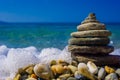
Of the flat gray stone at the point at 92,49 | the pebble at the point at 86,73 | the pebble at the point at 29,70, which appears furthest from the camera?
the flat gray stone at the point at 92,49

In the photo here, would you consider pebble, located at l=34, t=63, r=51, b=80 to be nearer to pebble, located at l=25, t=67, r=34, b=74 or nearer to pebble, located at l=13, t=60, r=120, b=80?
pebble, located at l=13, t=60, r=120, b=80

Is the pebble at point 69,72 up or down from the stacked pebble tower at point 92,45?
down

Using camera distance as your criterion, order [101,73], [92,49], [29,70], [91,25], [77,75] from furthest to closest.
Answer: [91,25]
[92,49]
[29,70]
[101,73]
[77,75]

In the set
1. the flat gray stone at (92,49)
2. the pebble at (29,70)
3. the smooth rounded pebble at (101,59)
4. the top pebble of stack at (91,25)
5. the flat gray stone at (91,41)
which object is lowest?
the pebble at (29,70)

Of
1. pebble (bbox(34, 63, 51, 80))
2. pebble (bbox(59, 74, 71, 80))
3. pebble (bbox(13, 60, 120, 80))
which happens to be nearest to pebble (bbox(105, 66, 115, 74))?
pebble (bbox(13, 60, 120, 80))

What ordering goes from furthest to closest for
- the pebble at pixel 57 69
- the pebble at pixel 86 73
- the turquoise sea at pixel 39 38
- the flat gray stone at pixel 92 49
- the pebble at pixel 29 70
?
1. the turquoise sea at pixel 39 38
2. the flat gray stone at pixel 92 49
3. the pebble at pixel 29 70
4. the pebble at pixel 57 69
5. the pebble at pixel 86 73

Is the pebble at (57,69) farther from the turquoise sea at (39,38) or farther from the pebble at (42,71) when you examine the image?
the turquoise sea at (39,38)

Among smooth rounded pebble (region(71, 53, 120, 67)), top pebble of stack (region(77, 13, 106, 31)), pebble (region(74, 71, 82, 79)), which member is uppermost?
top pebble of stack (region(77, 13, 106, 31))

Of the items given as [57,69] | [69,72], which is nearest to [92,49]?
[69,72]

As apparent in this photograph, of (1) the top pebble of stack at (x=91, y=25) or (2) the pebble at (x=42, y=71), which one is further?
(1) the top pebble of stack at (x=91, y=25)

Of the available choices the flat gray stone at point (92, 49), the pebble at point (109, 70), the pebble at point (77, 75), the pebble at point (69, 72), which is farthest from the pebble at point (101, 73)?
the flat gray stone at point (92, 49)

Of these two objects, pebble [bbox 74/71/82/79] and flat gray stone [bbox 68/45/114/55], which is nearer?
pebble [bbox 74/71/82/79]

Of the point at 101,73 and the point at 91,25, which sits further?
the point at 91,25

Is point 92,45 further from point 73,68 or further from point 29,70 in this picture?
point 29,70
